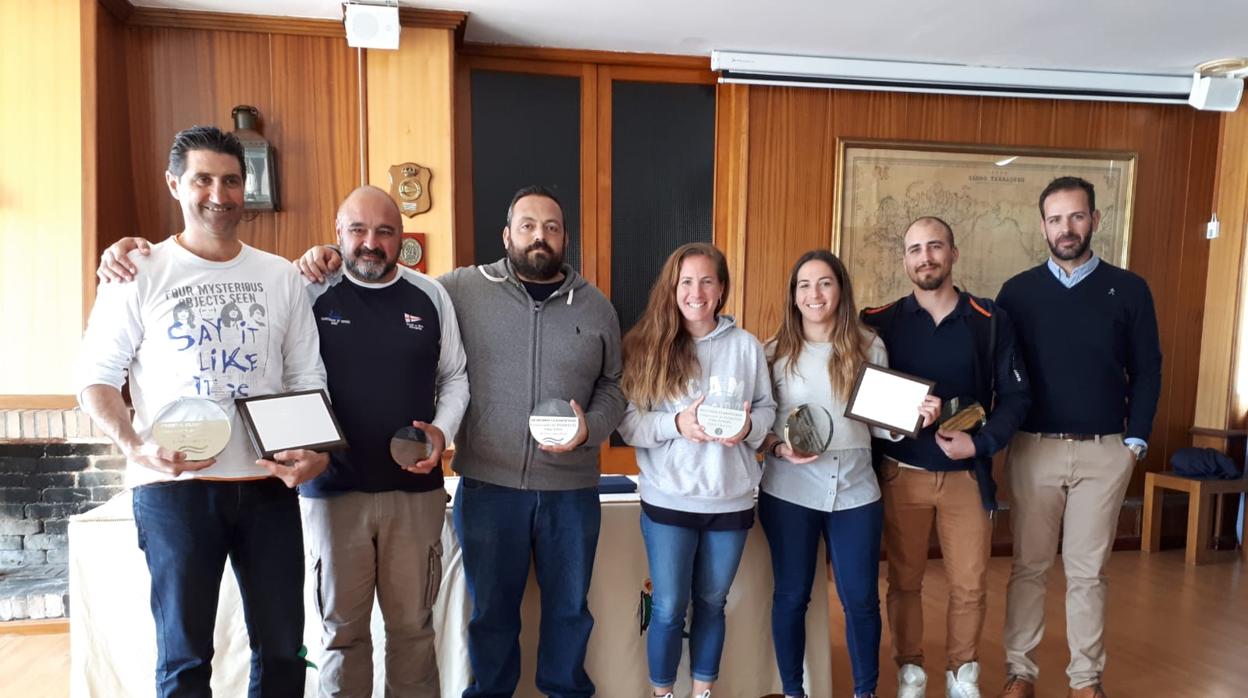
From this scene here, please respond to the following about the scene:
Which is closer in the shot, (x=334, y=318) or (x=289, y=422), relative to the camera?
(x=289, y=422)

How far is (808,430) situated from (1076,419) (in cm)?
99

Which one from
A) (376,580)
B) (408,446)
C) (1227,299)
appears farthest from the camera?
(1227,299)

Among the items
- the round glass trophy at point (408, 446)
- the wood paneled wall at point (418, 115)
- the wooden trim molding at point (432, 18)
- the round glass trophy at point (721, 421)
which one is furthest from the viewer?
the wood paneled wall at point (418, 115)

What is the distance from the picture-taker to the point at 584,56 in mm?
3775

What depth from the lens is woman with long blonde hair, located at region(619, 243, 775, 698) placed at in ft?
6.48

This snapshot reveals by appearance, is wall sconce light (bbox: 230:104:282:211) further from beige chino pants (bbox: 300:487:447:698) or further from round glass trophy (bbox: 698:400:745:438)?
round glass trophy (bbox: 698:400:745:438)

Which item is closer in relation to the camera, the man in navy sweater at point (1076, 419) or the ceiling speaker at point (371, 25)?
the man in navy sweater at point (1076, 419)

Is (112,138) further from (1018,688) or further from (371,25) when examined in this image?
(1018,688)

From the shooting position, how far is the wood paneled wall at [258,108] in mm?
3344

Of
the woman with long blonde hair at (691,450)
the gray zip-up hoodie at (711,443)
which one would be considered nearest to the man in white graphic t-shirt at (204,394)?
the gray zip-up hoodie at (711,443)

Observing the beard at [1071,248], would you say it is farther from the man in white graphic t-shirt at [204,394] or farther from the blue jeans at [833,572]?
the man in white graphic t-shirt at [204,394]

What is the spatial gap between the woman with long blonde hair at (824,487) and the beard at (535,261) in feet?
2.40

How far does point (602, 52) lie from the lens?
380 cm

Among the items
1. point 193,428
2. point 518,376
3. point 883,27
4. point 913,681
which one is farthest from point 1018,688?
point 883,27
